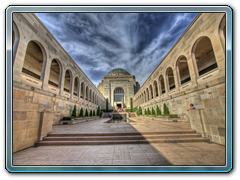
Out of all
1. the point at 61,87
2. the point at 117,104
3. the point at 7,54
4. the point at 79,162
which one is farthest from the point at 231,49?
the point at 117,104

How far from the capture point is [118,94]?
163ft

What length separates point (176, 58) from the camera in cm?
1289

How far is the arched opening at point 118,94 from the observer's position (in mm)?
48750

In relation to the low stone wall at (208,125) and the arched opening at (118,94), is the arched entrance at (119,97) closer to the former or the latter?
the arched opening at (118,94)

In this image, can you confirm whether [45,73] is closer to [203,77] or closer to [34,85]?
[34,85]

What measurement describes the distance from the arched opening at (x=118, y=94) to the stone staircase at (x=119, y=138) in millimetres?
42926

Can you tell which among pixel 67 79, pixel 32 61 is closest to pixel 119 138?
pixel 32 61

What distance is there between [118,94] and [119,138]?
146 feet

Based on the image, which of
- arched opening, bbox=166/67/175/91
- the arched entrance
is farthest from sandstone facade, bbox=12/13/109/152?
the arched entrance

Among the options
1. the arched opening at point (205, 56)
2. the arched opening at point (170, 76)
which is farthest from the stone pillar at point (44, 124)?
the arched opening at point (170, 76)

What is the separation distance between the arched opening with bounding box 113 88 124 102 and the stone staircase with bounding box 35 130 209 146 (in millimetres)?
42926

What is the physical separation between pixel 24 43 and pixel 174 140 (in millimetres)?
12940

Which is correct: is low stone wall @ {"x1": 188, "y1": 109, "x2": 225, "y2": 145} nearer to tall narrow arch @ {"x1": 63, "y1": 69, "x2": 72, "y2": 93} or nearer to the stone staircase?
the stone staircase
